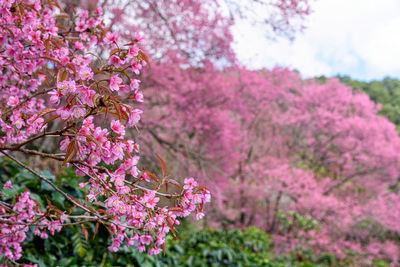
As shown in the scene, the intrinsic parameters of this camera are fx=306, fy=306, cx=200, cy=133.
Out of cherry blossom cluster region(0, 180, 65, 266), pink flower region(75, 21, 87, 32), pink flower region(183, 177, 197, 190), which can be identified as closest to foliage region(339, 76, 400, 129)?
pink flower region(75, 21, 87, 32)

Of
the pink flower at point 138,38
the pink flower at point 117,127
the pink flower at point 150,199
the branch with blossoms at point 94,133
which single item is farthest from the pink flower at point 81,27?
the pink flower at point 150,199

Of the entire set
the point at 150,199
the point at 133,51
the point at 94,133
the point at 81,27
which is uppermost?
the point at 81,27

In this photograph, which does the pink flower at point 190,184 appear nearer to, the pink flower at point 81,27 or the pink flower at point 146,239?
the pink flower at point 146,239

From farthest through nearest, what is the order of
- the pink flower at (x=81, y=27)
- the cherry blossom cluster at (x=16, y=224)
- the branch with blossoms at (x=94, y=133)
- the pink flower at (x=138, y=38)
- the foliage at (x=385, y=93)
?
the foliage at (x=385, y=93), the pink flower at (x=81, y=27), the cherry blossom cluster at (x=16, y=224), the pink flower at (x=138, y=38), the branch with blossoms at (x=94, y=133)

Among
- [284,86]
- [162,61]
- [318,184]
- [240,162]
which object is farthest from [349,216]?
[162,61]

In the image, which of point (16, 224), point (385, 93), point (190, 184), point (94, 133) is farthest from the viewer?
point (385, 93)

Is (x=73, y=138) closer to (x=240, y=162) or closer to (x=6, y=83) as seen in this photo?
(x=6, y=83)

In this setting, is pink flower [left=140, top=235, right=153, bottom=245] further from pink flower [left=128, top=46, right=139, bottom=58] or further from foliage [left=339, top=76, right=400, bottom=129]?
foliage [left=339, top=76, right=400, bottom=129]

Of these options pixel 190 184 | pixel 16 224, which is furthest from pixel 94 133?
pixel 16 224

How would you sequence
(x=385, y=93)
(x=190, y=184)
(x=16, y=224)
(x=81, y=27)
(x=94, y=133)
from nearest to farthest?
(x=94, y=133)
(x=190, y=184)
(x=16, y=224)
(x=81, y=27)
(x=385, y=93)

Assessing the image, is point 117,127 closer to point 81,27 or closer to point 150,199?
point 150,199

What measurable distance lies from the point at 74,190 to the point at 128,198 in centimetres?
125

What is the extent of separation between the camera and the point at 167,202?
3.60 ft

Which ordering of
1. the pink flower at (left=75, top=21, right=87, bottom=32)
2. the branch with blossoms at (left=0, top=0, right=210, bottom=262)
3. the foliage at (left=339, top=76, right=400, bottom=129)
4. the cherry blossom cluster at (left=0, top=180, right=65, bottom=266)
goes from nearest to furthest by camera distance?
the branch with blossoms at (left=0, top=0, right=210, bottom=262), the cherry blossom cluster at (left=0, top=180, right=65, bottom=266), the pink flower at (left=75, top=21, right=87, bottom=32), the foliage at (left=339, top=76, right=400, bottom=129)
